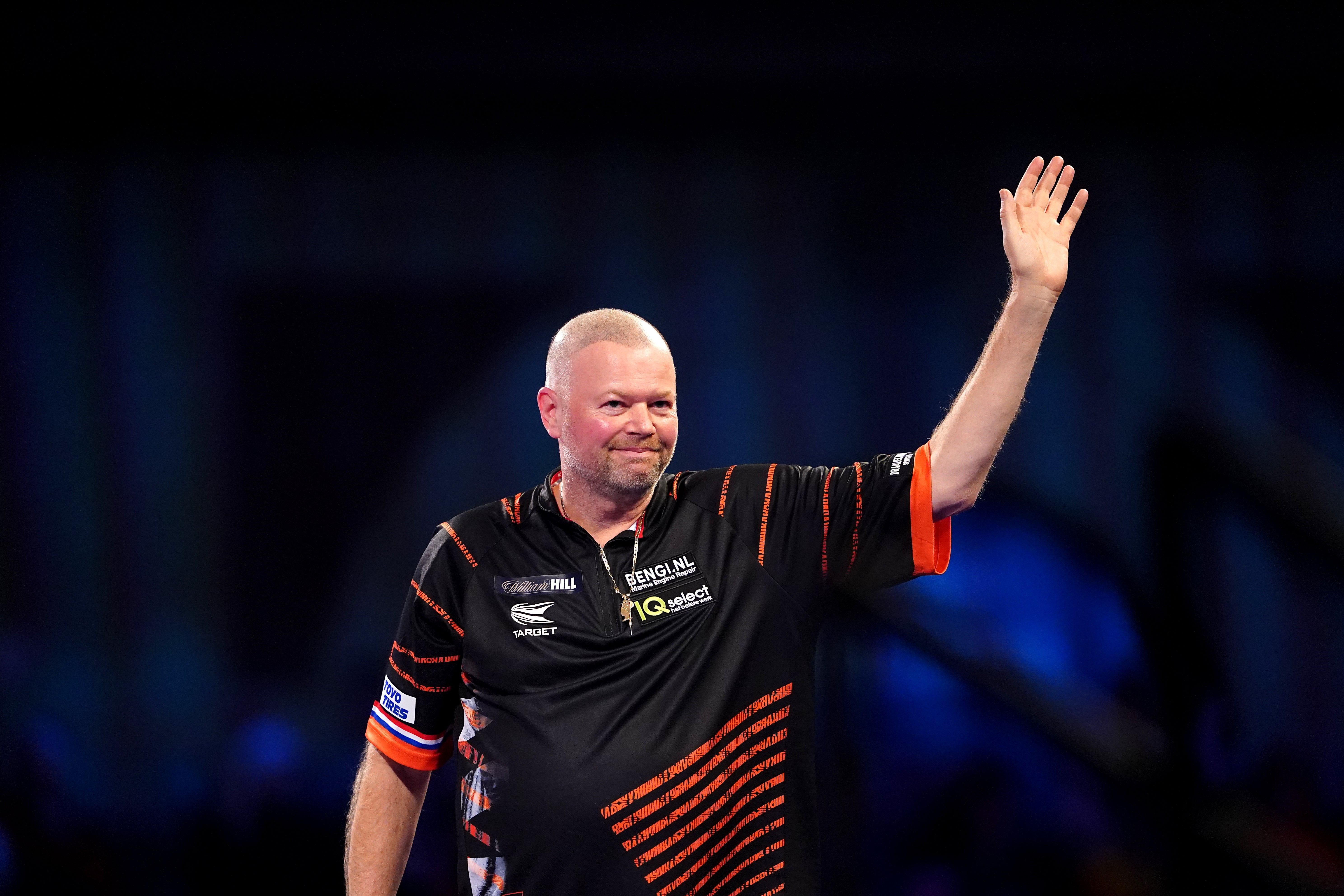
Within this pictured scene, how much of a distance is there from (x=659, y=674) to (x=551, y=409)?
55cm

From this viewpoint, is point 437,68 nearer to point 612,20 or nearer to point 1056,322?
point 612,20

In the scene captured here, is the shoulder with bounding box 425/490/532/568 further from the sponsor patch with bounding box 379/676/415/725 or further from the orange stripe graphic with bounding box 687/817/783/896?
the orange stripe graphic with bounding box 687/817/783/896

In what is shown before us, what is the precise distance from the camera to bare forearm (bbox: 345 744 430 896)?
2.00 metres

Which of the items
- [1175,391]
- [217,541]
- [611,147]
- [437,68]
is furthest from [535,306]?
[1175,391]

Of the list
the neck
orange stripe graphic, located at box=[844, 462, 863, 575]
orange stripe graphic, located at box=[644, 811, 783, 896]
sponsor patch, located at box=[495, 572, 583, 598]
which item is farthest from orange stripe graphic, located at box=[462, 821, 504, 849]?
orange stripe graphic, located at box=[844, 462, 863, 575]

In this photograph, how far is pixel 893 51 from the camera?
3.74 metres

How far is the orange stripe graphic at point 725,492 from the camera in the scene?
6.40 feet

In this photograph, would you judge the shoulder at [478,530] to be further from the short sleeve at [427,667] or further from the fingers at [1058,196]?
the fingers at [1058,196]

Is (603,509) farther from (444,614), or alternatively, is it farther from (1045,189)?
(1045,189)

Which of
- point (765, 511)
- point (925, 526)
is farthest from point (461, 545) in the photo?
point (925, 526)

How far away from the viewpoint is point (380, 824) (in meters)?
2.01

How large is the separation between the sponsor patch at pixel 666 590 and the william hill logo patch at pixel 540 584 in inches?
3.7

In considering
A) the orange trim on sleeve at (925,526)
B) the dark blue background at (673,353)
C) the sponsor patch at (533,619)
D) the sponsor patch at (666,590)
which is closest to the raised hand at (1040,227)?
the orange trim on sleeve at (925,526)

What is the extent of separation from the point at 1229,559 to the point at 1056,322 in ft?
3.14
